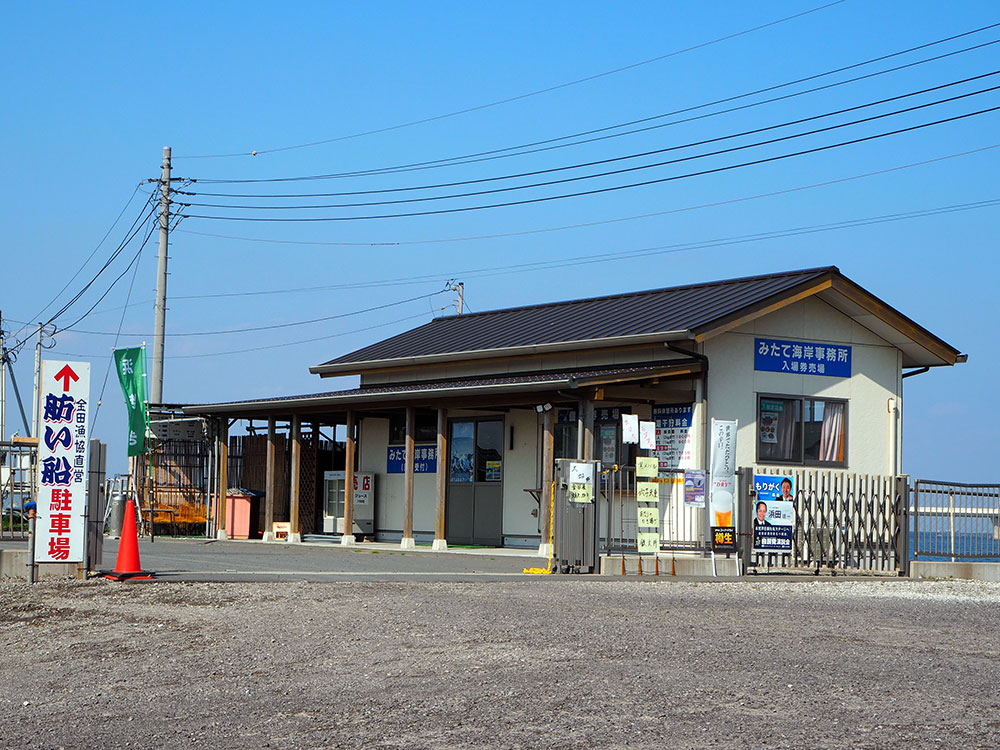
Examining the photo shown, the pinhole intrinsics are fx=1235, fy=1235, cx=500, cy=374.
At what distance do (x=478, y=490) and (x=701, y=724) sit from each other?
58.1ft

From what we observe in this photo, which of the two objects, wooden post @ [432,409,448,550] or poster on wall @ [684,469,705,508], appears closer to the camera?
poster on wall @ [684,469,705,508]

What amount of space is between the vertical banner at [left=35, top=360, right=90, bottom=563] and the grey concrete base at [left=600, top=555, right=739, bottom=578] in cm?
690

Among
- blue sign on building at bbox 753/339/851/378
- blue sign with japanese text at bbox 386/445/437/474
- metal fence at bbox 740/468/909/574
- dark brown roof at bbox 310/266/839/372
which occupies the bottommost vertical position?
metal fence at bbox 740/468/909/574

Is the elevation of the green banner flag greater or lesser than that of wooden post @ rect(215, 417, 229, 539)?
greater

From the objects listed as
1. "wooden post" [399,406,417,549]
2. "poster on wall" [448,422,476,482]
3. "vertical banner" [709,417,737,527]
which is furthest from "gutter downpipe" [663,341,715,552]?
"poster on wall" [448,422,476,482]

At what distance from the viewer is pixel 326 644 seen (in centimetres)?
912

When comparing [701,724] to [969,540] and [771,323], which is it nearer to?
[969,540]

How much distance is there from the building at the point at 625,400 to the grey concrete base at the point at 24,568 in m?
6.96

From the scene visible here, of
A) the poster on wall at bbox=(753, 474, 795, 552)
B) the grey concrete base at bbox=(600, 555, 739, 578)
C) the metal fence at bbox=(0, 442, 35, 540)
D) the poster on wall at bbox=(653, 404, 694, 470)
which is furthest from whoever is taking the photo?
the poster on wall at bbox=(653, 404, 694, 470)

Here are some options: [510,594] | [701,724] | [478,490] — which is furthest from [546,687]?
[478,490]

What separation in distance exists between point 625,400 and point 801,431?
3.06 meters

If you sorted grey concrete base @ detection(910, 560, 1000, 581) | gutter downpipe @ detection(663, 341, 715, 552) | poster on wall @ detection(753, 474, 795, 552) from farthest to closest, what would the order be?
Result: gutter downpipe @ detection(663, 341, 715, 552) → grey concrete base @ detection(910, 560, 1000, 581) → poster on wall @ detection(753, 474, 795, 552)

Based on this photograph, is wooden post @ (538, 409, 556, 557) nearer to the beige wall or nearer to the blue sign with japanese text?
the beige wall

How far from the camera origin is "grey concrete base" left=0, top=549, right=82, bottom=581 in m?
13.5
